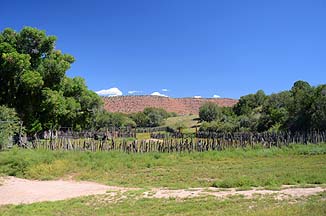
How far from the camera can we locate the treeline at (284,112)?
3659cm

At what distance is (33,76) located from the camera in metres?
28.0

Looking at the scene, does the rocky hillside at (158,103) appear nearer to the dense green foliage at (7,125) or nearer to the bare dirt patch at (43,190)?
the dense green foliage at (7,125)

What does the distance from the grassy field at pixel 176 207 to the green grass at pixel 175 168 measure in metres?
2.97

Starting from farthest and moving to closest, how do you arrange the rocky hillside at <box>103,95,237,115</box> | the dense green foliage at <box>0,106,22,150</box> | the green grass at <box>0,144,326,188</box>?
1. the rocky hillside at <box>103,95,237,115</box>
2. the dense green foliage at <box>0,106,22,150</box>
3. the green grass at <box>0,144,326,188</box>

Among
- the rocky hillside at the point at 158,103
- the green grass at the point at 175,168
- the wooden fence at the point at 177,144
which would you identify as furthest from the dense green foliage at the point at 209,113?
the green grass at the point at 175,168

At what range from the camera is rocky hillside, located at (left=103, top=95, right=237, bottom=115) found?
123188mm

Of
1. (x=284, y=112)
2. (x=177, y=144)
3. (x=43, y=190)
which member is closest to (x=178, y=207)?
(x=43, y=190)

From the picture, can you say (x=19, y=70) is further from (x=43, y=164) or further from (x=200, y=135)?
(x=200, y=135)

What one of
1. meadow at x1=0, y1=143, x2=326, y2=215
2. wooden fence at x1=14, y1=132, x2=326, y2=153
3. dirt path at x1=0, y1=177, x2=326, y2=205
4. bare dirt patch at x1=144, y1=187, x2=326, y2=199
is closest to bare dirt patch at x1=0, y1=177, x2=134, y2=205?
dirt path at x1=0, y1=177, x2=326, y2=205

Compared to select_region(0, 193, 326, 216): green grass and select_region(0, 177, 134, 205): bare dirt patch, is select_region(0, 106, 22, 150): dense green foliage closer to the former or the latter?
select_region(0, 177, 134, 205): bare dirt patch

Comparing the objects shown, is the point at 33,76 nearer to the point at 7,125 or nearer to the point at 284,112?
the point at 7,125

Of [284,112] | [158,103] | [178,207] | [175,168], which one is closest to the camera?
[178,207]

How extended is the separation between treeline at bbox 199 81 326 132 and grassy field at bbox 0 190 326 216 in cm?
2776

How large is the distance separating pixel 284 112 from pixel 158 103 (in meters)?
85.5
